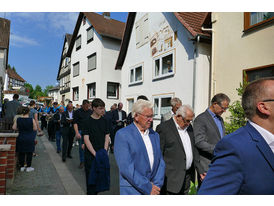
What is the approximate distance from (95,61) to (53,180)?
54.6ft

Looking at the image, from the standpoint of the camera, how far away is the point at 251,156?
48.4 inches

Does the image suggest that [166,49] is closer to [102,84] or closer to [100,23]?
[102,84]

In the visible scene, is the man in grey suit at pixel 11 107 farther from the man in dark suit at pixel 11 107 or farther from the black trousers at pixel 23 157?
the black trousers at pixel 23 157

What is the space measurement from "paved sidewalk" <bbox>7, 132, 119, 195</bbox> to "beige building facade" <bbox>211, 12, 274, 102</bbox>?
540 cm

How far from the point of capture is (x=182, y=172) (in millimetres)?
3062

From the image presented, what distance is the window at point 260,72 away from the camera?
688cm

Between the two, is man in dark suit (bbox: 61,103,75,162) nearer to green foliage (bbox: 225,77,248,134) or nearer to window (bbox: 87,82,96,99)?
green foliage (bbox: 225,77,248,134)

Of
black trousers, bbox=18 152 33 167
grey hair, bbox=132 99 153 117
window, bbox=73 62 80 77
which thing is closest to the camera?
grey hair, bbox=132 99 153 117

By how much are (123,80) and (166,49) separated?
6168mm

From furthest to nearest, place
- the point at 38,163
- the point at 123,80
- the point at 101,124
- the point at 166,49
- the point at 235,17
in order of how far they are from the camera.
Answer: the point at 123,80 < the point at 166,49 < the point at 235,17 < the point at 38,163 < the point at 101,124

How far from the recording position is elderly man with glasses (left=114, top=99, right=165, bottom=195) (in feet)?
7.46

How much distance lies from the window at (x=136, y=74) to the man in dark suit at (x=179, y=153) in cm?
1170

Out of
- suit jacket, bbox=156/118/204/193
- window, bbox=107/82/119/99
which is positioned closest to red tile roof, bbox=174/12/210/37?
suit jacket, bbox=156/118/204/193

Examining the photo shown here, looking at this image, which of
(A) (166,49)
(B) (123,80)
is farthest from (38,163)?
(B) (123,80)
